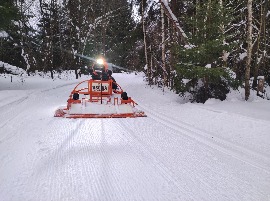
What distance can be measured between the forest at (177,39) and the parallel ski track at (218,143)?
302 cm

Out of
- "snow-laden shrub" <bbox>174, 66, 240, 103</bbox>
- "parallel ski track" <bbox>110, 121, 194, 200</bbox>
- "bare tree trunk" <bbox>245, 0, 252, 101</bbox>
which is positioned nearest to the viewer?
"parallel ski track" <bbox>110, 121, 194, 200</bbox>

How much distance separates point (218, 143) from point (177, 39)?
10.5 m

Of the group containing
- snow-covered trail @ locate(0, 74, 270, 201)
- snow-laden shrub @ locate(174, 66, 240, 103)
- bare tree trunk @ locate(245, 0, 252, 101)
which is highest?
bare tree trunk @ locate(245, 0, 252, 101)

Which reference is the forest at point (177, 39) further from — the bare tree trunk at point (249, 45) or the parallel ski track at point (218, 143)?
the parallel ski track at point (218, 143)

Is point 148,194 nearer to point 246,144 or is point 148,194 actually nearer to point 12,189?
point 12,189

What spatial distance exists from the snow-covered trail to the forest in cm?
314

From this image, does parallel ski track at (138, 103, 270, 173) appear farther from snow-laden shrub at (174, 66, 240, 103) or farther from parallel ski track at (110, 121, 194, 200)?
snow-laden shrub at (174, 66, 240, 103)

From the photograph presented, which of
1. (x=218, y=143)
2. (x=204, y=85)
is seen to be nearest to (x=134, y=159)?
(x=218, y=143)

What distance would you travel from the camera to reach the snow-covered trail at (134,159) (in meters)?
3.63

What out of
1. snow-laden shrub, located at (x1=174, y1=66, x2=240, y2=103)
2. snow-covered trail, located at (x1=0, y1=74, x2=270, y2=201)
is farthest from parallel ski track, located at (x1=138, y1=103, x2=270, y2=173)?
snow-laden shrub, located at (x1=174, y1=66, x2=240, y2=103)

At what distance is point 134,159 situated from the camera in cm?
481

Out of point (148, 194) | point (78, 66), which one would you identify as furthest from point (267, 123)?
point (78, 66)

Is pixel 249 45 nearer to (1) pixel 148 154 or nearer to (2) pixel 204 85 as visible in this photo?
(2) pixel 204 85

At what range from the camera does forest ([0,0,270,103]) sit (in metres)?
10.3
